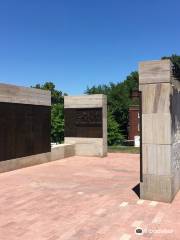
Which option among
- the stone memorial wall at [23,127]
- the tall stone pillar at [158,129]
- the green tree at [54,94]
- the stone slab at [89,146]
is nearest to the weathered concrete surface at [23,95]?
the stone memorial wall at [23,127]

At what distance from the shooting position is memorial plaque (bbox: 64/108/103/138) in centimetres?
1748

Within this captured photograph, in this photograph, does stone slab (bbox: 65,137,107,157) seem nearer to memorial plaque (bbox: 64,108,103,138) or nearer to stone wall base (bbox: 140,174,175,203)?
memorial plaque (bbox: 64,108,103,138)

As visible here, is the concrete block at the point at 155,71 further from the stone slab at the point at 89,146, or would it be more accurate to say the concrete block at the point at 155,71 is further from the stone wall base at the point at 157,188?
the stone slab at the point at 89,146

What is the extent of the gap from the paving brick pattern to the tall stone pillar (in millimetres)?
476

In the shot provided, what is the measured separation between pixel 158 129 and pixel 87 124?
1000 centimetres

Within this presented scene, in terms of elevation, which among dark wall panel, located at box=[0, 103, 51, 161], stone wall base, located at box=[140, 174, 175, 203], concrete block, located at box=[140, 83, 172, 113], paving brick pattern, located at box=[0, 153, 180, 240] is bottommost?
paving brick pattern, located at box=[0, 153, 180, 240]

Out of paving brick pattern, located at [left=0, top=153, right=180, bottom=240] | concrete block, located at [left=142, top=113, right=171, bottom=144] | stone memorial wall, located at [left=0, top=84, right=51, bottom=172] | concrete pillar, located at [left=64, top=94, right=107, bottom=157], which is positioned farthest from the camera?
concrete pillar, located at [left=64, top=94, right=107, bottom=157]

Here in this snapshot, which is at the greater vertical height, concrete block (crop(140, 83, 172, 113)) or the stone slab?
concrete block (crop(140, 83, 172, 113))

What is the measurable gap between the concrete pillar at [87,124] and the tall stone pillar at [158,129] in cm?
914

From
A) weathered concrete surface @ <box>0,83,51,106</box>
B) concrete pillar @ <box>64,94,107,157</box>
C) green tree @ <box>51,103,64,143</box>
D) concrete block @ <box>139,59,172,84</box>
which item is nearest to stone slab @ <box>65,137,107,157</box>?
concrete pillar @ <box>64,94,107,157</box>

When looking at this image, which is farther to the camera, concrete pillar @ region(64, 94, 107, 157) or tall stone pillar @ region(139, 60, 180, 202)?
concrete pillar @ region(64, 94, 107, 157)

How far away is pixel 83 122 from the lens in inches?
703

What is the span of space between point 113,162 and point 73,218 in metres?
8.67

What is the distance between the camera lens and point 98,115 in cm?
1742
